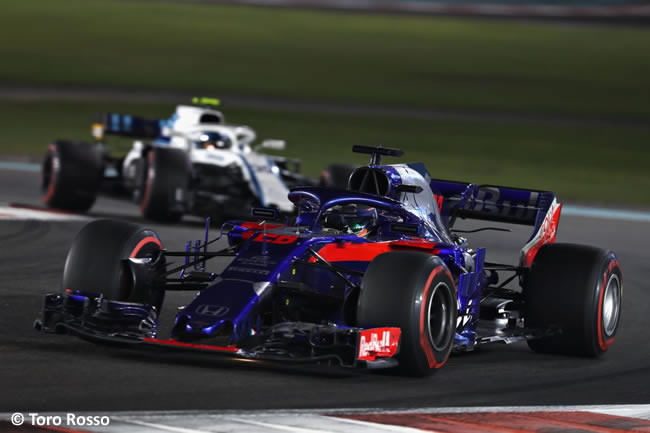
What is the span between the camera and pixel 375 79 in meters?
50.5

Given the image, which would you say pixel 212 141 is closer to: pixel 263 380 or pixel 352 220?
pixel 352 220

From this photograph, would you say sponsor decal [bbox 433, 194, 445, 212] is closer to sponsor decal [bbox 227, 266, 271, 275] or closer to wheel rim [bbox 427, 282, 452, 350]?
wheel rim [bbox 427, 282, 452, 350]

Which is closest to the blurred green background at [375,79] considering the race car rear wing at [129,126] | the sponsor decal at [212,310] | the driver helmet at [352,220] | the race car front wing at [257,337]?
the race car rear wing at [129,126]

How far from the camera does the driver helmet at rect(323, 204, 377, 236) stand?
976cm

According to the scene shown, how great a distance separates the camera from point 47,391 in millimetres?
7637

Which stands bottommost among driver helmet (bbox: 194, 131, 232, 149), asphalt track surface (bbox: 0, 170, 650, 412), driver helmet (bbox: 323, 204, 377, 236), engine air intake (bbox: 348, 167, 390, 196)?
asphalt track surface (bbox: 0, 170, 650, 412)

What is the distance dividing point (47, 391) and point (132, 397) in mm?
546

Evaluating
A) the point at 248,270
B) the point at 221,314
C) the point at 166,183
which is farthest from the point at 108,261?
the point at 166,183

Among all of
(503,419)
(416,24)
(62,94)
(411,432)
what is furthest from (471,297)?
(416,24)

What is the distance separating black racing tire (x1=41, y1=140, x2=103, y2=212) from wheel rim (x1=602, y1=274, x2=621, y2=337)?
10.8m

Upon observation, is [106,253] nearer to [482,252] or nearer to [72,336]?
[72,336]

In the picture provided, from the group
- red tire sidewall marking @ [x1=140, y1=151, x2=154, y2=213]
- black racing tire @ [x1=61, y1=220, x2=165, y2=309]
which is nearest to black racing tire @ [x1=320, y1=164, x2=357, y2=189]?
red tire sidewall marking @ [x1=140, y1=151, x2=154, y2=213]

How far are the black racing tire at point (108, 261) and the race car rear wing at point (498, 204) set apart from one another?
3.23 m

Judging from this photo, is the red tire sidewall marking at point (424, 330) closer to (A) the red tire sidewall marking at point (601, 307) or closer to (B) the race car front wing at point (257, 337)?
(B) the race car front wing at point (257, 337)
